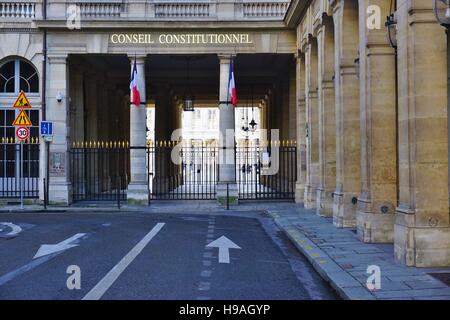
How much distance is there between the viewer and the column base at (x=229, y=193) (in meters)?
20.9

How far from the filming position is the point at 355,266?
342 inches

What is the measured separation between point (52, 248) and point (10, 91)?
12647mm

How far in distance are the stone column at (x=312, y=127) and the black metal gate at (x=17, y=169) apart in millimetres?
10347

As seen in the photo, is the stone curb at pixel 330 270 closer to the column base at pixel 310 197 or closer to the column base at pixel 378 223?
the column base at pixel 378 223

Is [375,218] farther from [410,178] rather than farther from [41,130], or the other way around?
[41,130]

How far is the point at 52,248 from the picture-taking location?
11.0 metres

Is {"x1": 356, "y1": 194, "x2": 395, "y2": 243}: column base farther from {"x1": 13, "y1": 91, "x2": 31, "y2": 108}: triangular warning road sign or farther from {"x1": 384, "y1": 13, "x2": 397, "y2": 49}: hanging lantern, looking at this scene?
{"x1": 13, "y1": 91, "x2": 31, "y2": 108}: triangular warning road sign

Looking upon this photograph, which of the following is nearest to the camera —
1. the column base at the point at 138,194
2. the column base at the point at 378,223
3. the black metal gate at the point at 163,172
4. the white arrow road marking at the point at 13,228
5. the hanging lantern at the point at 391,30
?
the hanging lantern at the point at 391,30

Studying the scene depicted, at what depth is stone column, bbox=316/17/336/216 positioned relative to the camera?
15.9 meters

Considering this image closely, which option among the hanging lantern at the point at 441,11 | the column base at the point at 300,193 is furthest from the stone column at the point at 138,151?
the hanging lantern at the point at 441,11

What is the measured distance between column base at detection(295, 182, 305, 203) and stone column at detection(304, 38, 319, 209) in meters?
1.92

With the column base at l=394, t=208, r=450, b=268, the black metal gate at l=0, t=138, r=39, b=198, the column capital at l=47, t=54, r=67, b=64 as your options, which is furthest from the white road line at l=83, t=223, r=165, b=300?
the column capital at l=47, t=54, r=67, b=64

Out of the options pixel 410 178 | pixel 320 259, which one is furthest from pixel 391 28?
pixel 320 259

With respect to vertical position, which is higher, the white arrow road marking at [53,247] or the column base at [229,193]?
the column base at [229,193]
